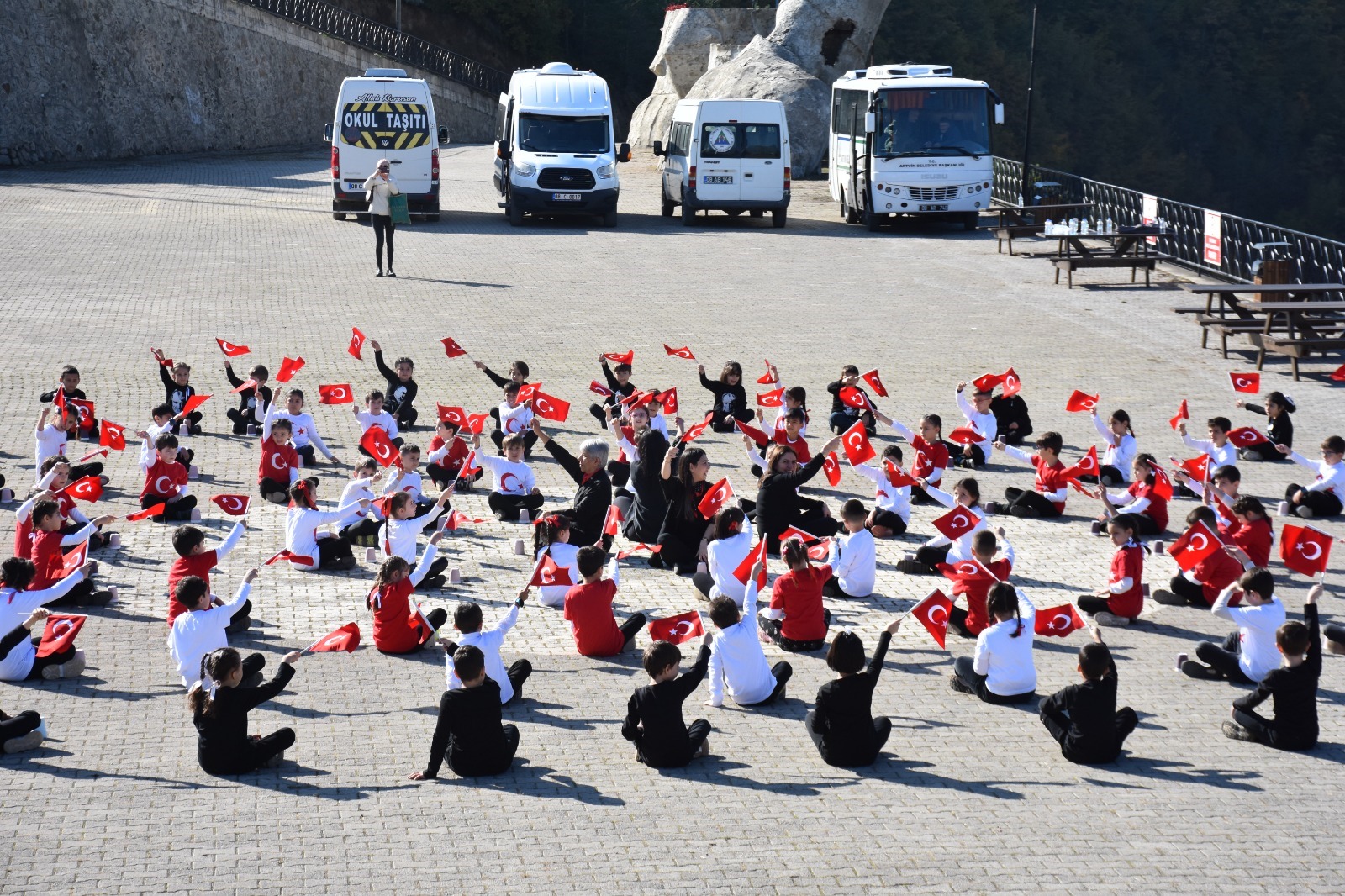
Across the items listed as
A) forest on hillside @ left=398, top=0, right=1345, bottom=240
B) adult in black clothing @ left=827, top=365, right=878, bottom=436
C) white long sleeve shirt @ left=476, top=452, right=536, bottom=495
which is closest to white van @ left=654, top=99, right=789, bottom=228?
adult in black clothing @ left=827, top=365, right=878, bottom=436

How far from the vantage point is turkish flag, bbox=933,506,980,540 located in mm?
10750

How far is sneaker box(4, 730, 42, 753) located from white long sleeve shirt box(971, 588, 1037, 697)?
5361mm

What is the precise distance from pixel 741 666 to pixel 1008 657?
160 centimetres

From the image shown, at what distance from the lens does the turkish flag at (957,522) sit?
10.8 metres

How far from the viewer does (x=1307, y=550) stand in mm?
10578

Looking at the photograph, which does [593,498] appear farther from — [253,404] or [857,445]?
[253,404]

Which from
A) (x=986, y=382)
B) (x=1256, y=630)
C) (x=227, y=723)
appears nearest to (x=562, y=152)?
(x=986, y=382)

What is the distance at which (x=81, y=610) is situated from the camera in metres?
10.3

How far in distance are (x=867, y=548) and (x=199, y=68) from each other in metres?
37.6

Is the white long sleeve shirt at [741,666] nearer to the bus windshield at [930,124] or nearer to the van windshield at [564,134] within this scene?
the van windshield at [564,134]

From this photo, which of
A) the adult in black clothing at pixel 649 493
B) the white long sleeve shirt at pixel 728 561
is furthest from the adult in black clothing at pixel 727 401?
the white long sleeve shirt at pixel 728 561

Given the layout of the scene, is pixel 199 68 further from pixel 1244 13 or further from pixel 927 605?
pixel 1244 13

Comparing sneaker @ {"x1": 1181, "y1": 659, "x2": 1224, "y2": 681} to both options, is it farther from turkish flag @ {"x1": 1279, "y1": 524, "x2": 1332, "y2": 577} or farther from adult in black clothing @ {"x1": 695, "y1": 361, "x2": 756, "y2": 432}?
adult in black clothing @ {"x1": 695, "y1": 361, "x2": 756, "y2": 432}

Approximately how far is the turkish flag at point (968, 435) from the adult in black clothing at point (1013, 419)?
0.66 meters
